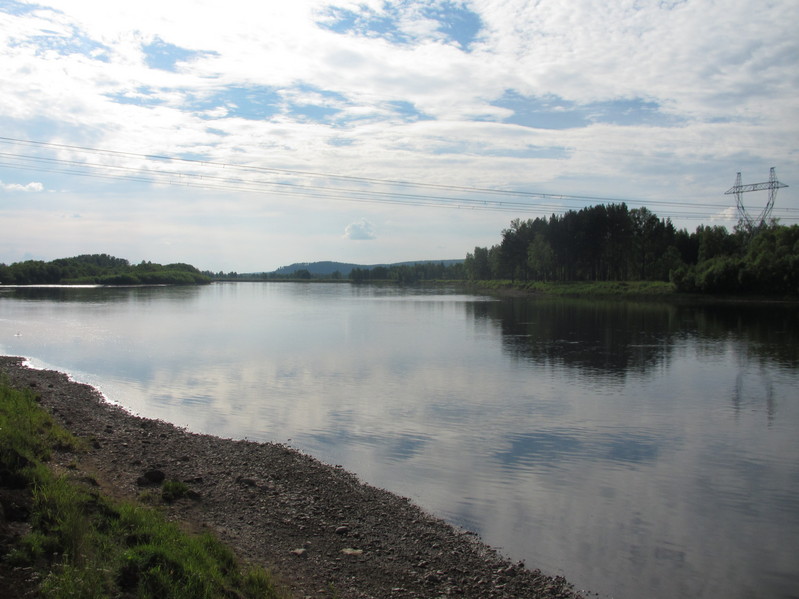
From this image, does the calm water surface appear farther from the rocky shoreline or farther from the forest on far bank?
the forest on far bank

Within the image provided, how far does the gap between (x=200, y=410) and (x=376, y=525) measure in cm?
1140

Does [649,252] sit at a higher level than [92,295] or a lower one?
higher

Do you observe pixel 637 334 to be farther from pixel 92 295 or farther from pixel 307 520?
pixel 92 295

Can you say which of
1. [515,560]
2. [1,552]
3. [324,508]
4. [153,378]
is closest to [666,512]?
[515,560]

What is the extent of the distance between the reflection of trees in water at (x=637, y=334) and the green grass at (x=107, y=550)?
23.1 meters

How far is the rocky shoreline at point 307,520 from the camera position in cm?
785

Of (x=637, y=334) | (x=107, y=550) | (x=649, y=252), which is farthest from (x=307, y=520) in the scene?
(x=649, y=252)

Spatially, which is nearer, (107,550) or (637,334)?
(107,550)

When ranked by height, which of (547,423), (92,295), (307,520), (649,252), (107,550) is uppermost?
(649,252)

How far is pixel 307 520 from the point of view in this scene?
9812 mm

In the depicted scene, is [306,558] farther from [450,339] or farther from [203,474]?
[450,339]

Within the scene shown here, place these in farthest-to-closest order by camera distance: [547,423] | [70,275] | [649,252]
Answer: [70,275]
[649,252]
[547,423]

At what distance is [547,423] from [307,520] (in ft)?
33.5

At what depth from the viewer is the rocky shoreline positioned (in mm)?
7852
